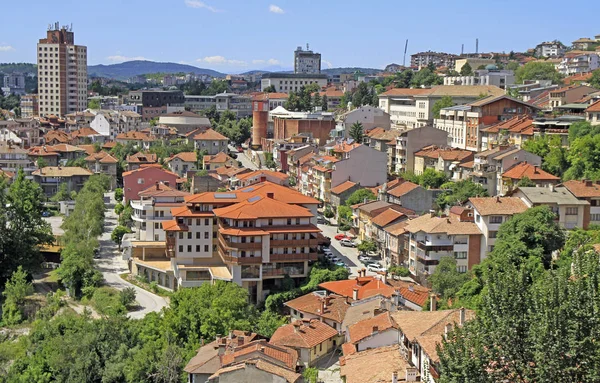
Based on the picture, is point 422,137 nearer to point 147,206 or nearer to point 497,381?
point 147,206

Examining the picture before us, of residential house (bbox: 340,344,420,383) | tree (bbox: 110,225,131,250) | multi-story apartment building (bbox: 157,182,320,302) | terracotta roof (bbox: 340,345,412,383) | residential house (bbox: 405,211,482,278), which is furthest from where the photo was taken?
tree (bbox: 110,225,131,250)

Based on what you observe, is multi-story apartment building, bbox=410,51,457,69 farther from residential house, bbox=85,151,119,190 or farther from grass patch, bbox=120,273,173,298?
grass patch, bbox=120,273,173,298

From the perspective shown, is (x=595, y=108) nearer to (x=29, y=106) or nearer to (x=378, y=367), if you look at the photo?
(x=378, y=367)

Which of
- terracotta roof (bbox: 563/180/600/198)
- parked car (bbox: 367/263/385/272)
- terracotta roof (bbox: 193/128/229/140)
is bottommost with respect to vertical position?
parked car (bbox: 367/263/385/272)

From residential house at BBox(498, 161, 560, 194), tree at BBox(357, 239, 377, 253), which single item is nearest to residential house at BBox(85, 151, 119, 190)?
tree at BBox(357, 239, 377, 253)

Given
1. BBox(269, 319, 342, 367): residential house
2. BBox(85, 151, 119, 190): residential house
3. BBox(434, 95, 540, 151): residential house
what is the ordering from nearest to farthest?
BBox(269, 319, 342, 367): residential house → BBox(434, 95, 540, 151): residential house → BBox(85, 151, 119, 190): residential house

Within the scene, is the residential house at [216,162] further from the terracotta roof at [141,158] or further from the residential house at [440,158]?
the residential house at [440,158]
